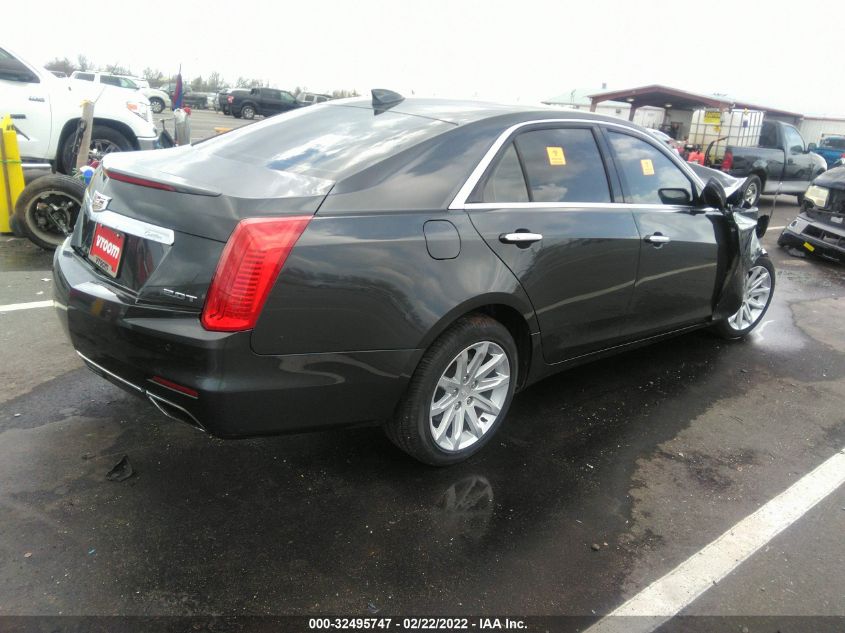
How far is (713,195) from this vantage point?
4418mm

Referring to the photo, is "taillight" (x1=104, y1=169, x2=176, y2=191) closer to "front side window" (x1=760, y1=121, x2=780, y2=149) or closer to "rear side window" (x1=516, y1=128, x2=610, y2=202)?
"rear side window" (x1=516, y1=128, x2=610, y2=202)

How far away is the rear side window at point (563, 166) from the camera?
337cm

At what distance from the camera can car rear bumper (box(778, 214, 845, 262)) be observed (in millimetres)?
8625

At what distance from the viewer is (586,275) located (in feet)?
11.6

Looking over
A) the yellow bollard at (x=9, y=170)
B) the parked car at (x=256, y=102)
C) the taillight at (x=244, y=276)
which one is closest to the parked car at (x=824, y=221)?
the taillight at (x=244, y=276)

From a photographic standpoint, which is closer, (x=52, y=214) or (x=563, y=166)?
(x=563, y=166)

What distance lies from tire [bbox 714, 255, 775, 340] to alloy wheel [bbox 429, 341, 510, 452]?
2.68m

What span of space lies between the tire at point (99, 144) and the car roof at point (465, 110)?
5982 millimetres

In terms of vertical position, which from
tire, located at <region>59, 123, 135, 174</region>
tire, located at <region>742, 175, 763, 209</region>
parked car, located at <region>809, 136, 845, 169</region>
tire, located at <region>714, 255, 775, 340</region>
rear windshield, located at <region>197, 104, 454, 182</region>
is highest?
rear windshield, located at <region>197, 104, 454, 182</region>

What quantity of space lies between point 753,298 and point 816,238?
426cm

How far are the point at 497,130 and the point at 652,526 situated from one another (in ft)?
6.43

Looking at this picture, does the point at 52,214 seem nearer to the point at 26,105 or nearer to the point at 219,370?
the point at 26,105

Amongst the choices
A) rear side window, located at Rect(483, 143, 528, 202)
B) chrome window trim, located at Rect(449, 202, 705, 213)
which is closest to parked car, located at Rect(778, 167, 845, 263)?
chrome window trim, located at Rect(449, 202, 705, 213)

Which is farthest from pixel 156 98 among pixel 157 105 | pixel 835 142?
pixel 835 142
